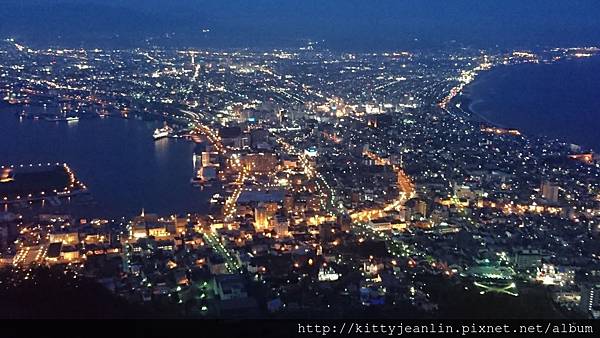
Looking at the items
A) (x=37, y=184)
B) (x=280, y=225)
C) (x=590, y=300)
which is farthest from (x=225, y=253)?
(x=37, y=184)

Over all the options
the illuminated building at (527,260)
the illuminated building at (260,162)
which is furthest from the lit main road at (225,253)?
the illuminated building at (260,162)

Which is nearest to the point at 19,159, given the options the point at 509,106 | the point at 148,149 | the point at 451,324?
the point at 148,149

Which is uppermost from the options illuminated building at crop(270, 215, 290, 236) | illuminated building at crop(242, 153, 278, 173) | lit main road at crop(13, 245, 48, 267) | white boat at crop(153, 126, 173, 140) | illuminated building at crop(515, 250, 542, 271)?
white boat at crop(153, 126, 173, 140)

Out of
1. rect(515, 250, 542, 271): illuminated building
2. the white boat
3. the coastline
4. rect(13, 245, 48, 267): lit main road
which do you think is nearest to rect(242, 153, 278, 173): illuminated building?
the white boat

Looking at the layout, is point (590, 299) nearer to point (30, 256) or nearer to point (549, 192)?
point (549, 192)

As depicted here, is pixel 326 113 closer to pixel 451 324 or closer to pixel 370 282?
pixel 370 282

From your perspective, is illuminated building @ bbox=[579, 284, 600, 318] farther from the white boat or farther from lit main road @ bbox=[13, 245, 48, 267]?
the white boat
